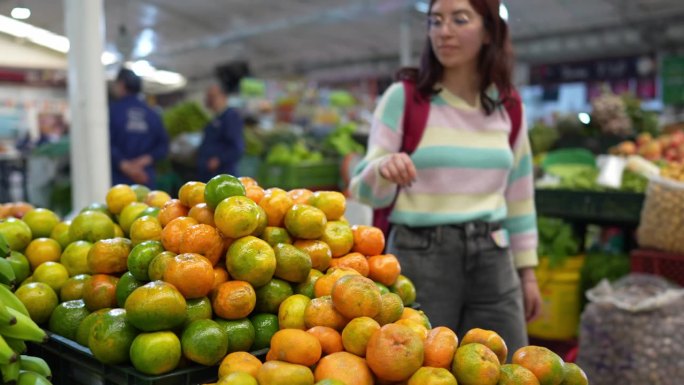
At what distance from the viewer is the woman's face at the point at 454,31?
2162 millimetres

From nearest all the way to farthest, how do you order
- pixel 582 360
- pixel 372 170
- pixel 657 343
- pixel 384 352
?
pixel 384 352 < pixel 372 170 < pixel 657 343 < pixel 582 360

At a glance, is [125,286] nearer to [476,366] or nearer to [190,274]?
[190,274]

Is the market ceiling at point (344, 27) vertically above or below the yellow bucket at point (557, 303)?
above

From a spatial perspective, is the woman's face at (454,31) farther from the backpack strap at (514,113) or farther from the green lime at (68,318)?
the green lime at (68,318)

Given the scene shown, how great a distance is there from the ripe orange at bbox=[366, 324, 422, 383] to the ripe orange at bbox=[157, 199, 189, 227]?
0.66m

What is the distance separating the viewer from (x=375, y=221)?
240 cm

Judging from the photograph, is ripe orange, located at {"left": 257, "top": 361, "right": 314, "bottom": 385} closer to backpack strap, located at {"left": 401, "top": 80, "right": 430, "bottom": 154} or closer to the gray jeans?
the gray jeans

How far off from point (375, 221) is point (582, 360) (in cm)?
168

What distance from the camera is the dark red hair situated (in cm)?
226

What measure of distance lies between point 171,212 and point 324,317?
1.73ft

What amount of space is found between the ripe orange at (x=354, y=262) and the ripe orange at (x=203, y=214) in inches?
13.2

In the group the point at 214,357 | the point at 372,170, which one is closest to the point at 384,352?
the point at 214,357

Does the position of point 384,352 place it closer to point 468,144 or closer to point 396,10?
point 468,144

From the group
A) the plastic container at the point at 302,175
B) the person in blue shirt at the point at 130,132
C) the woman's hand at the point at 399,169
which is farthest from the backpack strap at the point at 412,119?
the plastic container at the point at 302,175
